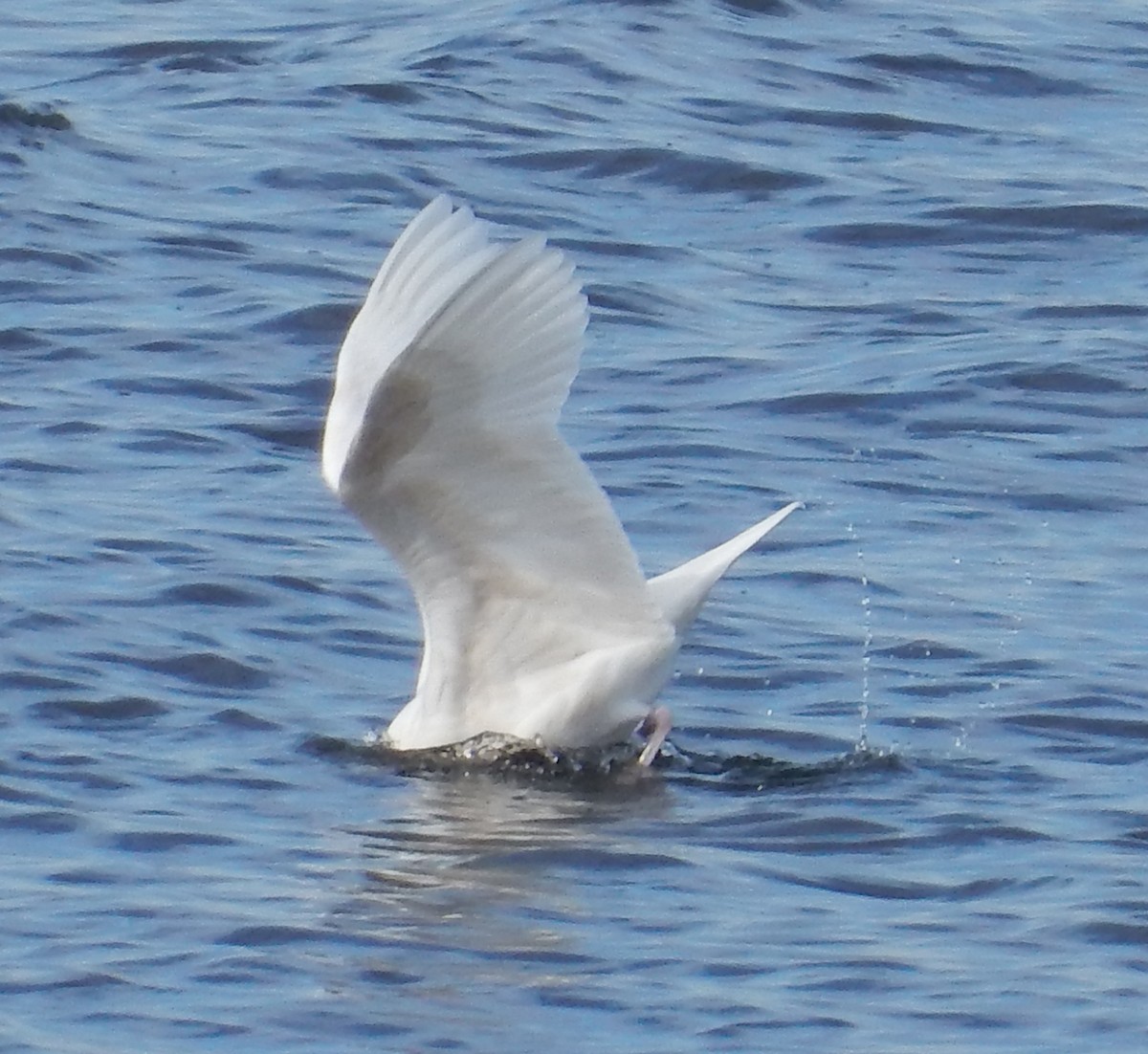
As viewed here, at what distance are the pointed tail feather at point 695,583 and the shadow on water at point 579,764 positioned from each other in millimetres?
414

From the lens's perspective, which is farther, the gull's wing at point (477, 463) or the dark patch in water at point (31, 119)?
the dark patch in water at point (31, 119)

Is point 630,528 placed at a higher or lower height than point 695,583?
lower

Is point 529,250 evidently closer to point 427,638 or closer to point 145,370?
point 427,638

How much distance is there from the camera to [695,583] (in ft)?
29.4

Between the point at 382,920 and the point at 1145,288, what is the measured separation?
25.2 ft

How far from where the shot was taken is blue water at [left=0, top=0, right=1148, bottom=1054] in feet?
24.5

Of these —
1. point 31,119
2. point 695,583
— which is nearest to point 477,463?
point 695,583

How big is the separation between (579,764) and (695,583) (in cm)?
65

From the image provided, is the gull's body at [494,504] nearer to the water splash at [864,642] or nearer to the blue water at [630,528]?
the blue water at [630,528]

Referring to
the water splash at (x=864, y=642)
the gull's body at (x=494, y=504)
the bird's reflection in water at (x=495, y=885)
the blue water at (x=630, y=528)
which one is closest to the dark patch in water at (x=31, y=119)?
the blue water at (x=630, y=528)

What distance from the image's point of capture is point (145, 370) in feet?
42.7

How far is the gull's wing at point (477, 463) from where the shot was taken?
803 cm

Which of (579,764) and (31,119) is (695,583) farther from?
(31,119)

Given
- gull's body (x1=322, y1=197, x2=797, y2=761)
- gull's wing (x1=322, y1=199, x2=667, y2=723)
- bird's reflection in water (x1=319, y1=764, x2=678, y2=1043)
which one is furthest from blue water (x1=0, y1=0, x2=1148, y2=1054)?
gull's wing (x1=322, y1=199, x2=667, y2=723)
